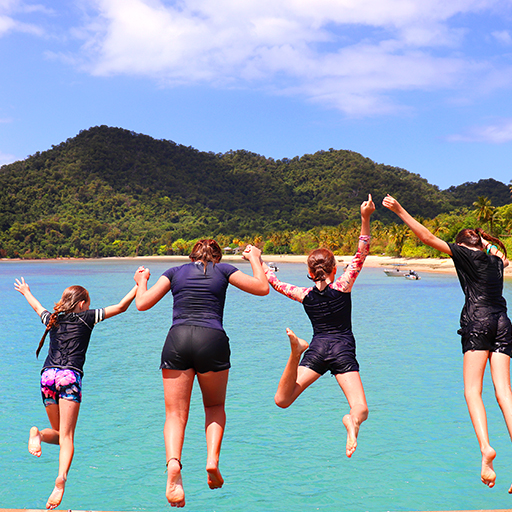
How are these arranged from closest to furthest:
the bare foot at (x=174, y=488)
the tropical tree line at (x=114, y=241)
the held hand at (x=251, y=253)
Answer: the bare foot at (x=174, y=488) → the held hand at (x=251, y=253) → the tropical tree line at (x=114, y=241)

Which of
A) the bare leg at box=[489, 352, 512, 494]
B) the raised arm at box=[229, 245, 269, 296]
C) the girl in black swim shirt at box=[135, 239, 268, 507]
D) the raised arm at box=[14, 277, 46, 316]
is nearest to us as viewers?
the girl in black swim shirt at box=[135, 239, 268, 507]

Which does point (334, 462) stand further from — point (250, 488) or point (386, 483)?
point (250, 488)

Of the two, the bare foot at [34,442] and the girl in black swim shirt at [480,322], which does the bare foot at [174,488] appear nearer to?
the bare foot at [34,442]

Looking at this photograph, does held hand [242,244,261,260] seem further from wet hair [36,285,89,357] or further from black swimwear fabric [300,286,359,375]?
wet hair [36,285,89,357]

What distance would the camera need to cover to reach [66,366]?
500cm

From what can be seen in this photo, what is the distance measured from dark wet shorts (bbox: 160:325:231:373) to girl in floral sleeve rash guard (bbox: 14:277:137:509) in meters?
0.77

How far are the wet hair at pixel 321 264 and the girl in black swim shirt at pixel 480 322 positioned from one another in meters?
0.76

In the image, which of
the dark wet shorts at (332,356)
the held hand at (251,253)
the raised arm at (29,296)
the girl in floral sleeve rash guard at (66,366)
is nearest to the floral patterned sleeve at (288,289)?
the held hand at (251,253)

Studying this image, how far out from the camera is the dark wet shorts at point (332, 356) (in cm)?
505

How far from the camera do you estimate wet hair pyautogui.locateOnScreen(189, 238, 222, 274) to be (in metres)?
4.79

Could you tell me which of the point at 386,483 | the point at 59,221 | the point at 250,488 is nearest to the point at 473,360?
the point at 386,483

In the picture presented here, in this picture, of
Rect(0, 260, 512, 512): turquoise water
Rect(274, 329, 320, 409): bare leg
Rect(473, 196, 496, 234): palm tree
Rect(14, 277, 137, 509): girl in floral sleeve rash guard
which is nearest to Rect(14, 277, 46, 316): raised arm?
Rect(14, 277, 137, 509): girl in floral sleeve rash guard

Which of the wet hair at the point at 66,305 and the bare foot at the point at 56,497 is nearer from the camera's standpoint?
the bare foot at the point at 56,497

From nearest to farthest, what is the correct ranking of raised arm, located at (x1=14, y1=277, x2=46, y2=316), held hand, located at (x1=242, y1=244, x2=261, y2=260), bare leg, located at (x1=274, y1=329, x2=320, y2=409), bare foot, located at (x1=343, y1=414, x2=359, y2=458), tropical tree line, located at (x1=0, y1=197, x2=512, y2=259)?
bare foot, located at (x1=343, y1=414, x2=359, y2=458) → bare leg, located at (x1=274, y1=329, x2=320, y2=409) → held hand, located at (x1=242, y1=244, x2=261, y2=260) → raised arm, located at (x1=14, y1=277, x2=46, y2=316) → tropical tree line, located at (x1=0, y1=197, x2=512, y2=259)
